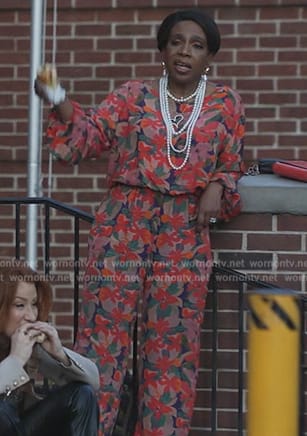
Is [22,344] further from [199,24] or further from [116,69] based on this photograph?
[116,69]

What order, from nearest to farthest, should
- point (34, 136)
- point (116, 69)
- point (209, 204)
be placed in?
1. point (209, 204)
2. point (34, 136)
3. point (116, 69)

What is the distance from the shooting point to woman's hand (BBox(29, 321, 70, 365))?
4.08m

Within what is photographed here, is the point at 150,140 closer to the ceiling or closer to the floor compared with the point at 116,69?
closer to the floor

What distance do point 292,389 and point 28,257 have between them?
2892mm

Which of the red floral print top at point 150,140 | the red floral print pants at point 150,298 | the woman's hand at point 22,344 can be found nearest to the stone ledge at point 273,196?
the red floral print top at point 150,140

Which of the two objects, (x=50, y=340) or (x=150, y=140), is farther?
(x=150, y=140)

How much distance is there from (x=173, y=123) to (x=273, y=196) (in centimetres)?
61

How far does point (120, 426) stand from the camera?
4797 millimetres

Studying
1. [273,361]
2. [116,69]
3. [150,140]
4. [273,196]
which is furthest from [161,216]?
[116,69]

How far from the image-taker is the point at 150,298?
456cm

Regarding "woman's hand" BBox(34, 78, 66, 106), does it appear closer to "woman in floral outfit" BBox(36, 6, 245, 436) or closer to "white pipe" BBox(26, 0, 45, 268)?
"woman in floral outfit" BBox(36, 6, 245, 436)

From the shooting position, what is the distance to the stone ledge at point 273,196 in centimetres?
479

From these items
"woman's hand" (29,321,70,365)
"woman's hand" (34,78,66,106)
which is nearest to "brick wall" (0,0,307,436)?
"woman's hand" (34,78,66,106)


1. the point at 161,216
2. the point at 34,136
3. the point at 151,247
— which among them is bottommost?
the point at 151,247
